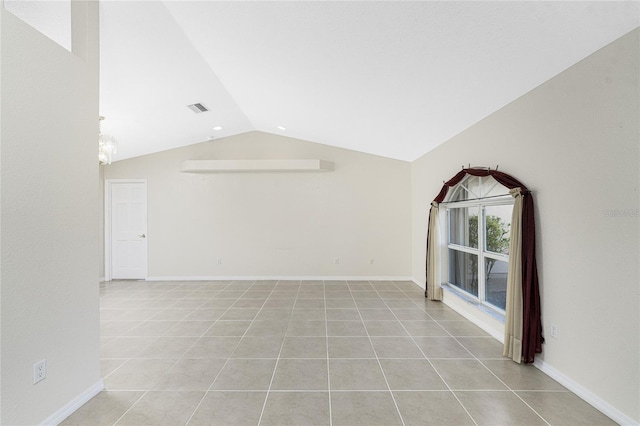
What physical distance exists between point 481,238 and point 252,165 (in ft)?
14.0

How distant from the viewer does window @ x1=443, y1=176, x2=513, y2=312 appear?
3.19m

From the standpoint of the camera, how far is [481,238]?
11.7 feet

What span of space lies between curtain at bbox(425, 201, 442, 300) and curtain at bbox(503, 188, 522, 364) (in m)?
1.86

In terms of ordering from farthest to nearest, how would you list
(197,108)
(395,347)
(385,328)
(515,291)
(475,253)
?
(197,108), (475,253), (385,328), (395,347), (515,291)

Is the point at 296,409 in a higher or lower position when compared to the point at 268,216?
lower

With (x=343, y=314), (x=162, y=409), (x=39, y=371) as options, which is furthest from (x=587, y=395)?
(x=39, y=371)

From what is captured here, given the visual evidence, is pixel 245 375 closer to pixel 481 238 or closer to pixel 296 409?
pixel 296 409

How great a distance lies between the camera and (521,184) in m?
2.66

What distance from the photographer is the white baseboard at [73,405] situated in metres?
1.82

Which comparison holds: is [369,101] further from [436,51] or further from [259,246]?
[259,246]

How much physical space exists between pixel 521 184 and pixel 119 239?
23.7 ft

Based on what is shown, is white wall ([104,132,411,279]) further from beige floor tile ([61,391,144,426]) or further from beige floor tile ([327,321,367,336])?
beige floor tile ([61,391,144,426])

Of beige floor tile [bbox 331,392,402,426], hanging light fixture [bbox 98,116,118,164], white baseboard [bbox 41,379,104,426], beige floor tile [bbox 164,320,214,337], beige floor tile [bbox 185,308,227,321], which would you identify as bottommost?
beige floor tile [bbox 185,308,227,321]

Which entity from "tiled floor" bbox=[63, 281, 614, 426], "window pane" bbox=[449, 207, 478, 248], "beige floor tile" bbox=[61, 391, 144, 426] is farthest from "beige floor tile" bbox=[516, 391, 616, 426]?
"beige floor tile" bbox=[61, 391, 144, 426]
